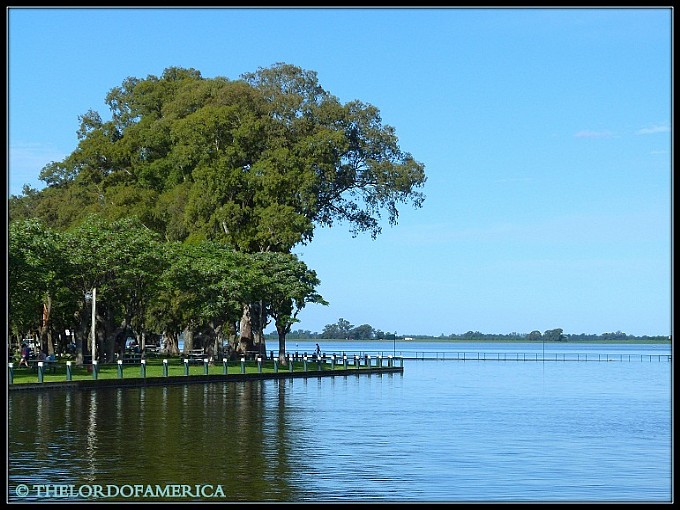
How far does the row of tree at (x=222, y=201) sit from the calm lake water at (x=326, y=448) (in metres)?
14.1

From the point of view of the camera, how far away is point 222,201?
69812 mm

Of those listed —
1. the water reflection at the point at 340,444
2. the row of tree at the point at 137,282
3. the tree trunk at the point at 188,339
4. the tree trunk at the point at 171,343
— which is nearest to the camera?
the water reflection at the point at 340,444

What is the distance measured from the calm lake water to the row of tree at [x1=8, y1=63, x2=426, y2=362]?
14130 mm

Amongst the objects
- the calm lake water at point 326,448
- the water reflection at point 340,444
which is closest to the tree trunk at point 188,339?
the water reflection at point 340,444

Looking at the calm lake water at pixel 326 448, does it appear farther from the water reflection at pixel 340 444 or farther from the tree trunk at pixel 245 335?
the tree trunk at pixel 245 335

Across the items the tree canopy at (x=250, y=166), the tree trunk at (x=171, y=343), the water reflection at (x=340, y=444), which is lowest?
the water reflection at (x=340, y=444)

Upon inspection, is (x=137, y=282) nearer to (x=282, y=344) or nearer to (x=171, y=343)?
(x=282, y=344)

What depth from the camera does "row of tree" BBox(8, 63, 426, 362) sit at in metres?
60.5

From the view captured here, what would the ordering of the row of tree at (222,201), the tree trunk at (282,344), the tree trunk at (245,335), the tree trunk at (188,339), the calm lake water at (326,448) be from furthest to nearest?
the tree trunk at (188,339)
the tree trunk at (245,335)
the tree trunk at (282,344)
the row of tree at (222,201)
the calm lake water at (326,448)

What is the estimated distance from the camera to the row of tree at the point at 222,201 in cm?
6047

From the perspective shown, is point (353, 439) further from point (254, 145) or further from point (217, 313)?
point (254, 145)

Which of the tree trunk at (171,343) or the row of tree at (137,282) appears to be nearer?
the row of tree at (137,282)

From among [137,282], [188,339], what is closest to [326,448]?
[137,282]

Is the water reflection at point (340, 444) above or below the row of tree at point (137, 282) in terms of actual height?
below
